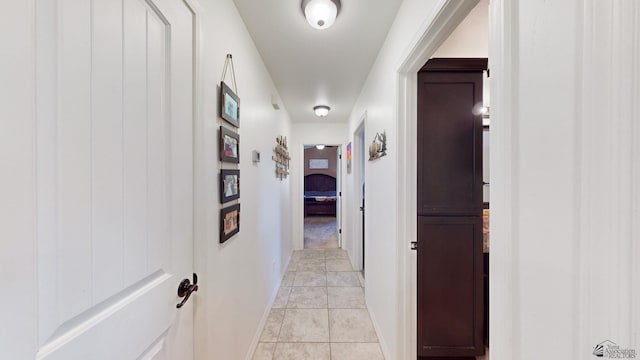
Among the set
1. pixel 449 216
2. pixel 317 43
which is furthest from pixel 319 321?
pixel 317 43

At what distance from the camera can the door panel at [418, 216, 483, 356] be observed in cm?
171

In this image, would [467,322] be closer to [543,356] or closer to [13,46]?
[543,356]

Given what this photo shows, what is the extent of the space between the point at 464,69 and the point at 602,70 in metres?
1.48

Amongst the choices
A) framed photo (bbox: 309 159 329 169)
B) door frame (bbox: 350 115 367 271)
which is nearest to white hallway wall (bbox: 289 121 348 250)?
door frame (bbox: 350 115 367 271)

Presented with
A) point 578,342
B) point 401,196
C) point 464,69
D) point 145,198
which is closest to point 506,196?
point 578,342

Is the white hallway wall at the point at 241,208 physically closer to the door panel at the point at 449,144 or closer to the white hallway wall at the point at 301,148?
the door panel at the point at 449,144

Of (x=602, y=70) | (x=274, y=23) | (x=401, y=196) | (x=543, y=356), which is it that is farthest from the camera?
(x=274, y=23)

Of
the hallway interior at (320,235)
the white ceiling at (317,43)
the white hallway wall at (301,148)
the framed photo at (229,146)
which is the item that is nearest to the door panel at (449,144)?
the white ceiling at (317,43)

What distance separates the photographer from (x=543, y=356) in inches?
20.9

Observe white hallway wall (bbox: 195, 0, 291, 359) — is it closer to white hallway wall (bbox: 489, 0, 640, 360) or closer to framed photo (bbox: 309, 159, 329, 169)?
white hallway wall (bbox: 489, 0, 640, 360)

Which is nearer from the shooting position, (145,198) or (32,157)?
(32,157)

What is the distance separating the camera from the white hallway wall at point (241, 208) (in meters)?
1.07

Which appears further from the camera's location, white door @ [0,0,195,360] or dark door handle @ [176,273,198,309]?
dark door handle @ [176,273,198,309]

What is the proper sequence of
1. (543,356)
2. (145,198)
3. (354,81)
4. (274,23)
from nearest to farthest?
(543,356), (145,198), (274,23), (354,81)
